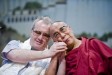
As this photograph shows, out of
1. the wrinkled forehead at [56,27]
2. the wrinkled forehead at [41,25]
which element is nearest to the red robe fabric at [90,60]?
the wrinkled forehead at [56,27]

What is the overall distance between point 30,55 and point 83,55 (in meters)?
0.38

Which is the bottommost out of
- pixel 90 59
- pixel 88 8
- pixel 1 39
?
pixel 1 39

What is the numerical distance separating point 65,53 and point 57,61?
0.08 m

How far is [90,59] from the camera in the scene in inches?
55.6

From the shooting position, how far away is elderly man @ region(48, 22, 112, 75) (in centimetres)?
139

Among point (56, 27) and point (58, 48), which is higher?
point (56, 27)

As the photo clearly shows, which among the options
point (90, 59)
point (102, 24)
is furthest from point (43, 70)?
point (102, 24)

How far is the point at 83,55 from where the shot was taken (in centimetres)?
143

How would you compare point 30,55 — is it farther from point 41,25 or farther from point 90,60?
point 90,60

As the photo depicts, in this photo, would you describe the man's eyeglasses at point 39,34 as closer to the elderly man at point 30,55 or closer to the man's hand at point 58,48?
the elderly man at point 30,55

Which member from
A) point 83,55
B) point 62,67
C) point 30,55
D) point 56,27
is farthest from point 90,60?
point 30,55

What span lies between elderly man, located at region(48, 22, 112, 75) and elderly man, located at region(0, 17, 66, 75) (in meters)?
0.14

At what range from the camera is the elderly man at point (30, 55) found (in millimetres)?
1544

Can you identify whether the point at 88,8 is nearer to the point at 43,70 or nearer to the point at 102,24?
the point at 102,24
